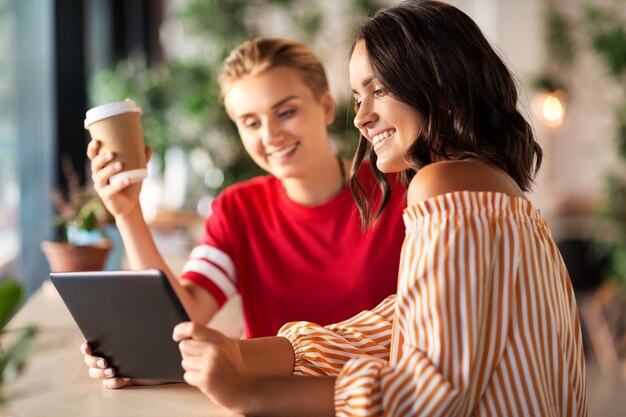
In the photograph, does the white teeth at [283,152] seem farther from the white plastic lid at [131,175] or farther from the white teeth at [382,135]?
the white teeth at [382,135]

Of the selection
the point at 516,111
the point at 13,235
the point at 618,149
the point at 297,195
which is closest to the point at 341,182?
the point at 297,195

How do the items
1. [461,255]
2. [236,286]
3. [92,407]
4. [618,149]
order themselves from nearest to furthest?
[461,255] → [92,407] → [236,286] → [618,149]

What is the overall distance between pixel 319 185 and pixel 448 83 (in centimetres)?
79

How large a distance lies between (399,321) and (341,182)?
36.5 inches

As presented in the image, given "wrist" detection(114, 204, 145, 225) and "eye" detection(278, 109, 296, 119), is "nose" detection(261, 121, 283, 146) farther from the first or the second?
"wrist" detection(114, 204, 145, 225)

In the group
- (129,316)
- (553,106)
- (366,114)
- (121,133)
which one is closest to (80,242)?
(121,133)

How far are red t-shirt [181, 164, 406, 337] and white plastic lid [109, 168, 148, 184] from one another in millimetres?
411

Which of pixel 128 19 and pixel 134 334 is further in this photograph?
pixel 128 19

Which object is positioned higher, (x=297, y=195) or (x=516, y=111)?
(x=516, y=111)

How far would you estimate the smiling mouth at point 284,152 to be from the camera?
6.40ft

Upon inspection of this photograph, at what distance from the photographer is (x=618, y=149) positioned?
5.11 m

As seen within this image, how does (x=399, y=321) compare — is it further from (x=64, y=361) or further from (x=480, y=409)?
(x=64, y=361)

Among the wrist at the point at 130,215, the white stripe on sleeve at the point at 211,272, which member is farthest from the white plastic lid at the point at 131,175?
the white stripe on sleeve at the point at 211,272

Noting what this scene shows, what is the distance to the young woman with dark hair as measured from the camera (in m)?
1.06
